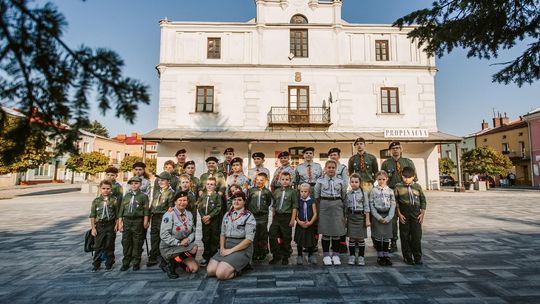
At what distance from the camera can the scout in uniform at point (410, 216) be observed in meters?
4.54

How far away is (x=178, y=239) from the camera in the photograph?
4.29m

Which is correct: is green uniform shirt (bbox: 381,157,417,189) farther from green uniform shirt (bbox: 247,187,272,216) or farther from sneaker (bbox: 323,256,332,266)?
green uniform shirt (bbox: 247,187,272,216)

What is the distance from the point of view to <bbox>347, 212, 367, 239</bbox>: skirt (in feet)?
15.1

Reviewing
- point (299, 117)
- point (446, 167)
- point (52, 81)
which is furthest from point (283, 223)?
point (446, 167)

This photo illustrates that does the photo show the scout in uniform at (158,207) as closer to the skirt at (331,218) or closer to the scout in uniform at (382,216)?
the skirt at (331,218)

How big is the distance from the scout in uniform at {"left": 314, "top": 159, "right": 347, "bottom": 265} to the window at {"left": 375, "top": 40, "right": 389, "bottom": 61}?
1520cm

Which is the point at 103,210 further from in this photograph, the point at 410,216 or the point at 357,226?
the point at 410,216

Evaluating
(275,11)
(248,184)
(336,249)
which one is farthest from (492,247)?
(275,11)

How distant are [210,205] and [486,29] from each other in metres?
4.80

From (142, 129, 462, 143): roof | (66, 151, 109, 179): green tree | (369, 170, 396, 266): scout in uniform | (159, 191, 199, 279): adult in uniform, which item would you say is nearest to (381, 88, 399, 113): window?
(142, 129, 462, 143): roof

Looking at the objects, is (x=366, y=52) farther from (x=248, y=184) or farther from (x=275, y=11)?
(x=248, y=184)

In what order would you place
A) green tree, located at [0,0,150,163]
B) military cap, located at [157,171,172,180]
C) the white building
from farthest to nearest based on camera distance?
the white building
military cap, located at [157,171,172,180]
green tree, located at [0,0,150,163]

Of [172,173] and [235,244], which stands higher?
[172,173]

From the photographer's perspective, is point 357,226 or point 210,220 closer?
point 357,226
